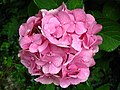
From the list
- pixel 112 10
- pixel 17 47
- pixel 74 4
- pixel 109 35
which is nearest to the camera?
pixel 74 4

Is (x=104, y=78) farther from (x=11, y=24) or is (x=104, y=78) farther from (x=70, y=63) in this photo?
(x=70, y=63)

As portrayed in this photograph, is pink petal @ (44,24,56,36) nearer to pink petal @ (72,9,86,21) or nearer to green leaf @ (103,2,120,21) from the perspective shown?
pink petal @ (72,9,86,21)

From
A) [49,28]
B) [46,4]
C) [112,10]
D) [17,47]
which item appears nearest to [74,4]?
[46,4]

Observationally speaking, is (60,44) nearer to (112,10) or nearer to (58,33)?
(58,33)

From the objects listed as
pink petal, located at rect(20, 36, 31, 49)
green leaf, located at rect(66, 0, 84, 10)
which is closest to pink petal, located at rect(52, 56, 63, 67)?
pink petal, located at rect(20, 36, 31, 49)

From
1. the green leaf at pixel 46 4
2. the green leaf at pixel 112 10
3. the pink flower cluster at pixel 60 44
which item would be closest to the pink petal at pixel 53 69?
the pink flower cluster at pixel 60 44

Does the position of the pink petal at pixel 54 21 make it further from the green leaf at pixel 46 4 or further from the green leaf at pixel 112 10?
the green leaf at pixel 112 10
